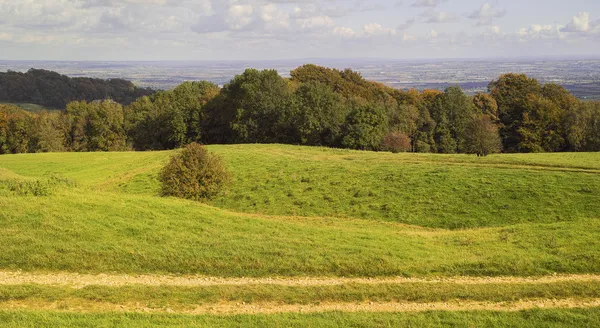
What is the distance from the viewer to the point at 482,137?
6619 centimetres

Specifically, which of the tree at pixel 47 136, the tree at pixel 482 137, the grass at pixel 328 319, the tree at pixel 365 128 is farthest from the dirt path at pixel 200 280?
the tree at pixel 47 136

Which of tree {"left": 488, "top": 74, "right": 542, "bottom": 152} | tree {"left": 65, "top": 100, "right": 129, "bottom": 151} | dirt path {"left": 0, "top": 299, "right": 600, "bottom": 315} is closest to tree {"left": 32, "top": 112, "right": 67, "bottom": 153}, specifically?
Answer: tree {"left": 65, "top": 100, "right": 129, "bottom": 151}

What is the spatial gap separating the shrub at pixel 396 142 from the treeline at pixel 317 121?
0.59ft

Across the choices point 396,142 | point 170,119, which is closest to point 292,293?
point 396,142

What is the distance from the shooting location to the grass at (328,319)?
11297 mm

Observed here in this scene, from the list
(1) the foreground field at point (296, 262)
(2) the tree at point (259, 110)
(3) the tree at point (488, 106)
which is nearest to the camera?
(1) the foreground field at point (296, 262)

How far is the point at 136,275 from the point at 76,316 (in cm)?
328

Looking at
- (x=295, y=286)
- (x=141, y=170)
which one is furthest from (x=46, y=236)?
(x=141, y=170)

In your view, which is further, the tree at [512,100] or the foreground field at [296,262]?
the tree at [512,100]

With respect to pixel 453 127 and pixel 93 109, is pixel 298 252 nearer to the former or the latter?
pixel 453 127

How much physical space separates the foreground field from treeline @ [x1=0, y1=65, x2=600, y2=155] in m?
38.2

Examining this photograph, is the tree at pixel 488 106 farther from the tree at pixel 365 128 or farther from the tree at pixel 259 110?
the tree at pixel 259 110

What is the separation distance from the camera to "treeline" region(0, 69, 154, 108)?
174m

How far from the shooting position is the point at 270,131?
71.3 meters
